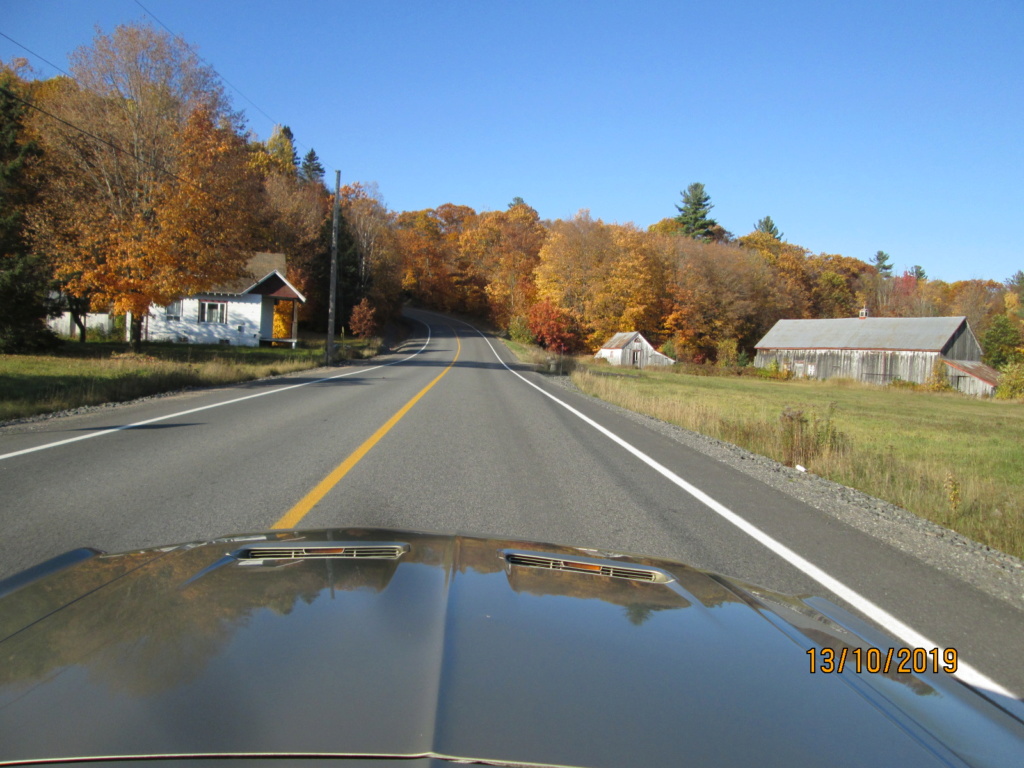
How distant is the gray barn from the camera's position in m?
57.0

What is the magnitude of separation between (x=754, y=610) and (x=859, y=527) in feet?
15.8

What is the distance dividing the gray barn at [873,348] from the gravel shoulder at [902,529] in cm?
5641

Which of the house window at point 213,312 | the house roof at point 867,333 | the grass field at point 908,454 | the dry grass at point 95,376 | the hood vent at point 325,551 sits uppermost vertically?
the house roof at point 867,333

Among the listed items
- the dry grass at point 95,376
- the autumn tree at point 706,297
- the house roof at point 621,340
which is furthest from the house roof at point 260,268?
the autumn tree at point 706,297

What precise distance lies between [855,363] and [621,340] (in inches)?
885

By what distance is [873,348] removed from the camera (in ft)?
199

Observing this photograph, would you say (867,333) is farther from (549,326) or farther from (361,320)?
(361,320)

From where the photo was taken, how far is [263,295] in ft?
149

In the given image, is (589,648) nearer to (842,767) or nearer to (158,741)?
(842,767)

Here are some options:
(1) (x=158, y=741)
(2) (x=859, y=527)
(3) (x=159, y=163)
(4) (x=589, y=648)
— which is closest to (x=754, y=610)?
(4) (x=589, y=648)

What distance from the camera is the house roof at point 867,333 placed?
57.6 meters

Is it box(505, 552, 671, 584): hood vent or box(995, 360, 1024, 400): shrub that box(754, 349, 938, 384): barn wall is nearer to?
box(995, 360, 1024, 400): shrub

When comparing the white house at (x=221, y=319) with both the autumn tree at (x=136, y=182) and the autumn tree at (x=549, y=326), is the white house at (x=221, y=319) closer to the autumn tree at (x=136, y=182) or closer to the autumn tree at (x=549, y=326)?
the autumn tree at (x=136, y=182)

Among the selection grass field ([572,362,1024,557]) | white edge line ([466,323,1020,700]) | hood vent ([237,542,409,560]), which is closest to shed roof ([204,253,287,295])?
grass field ([572,362,1024,557])
